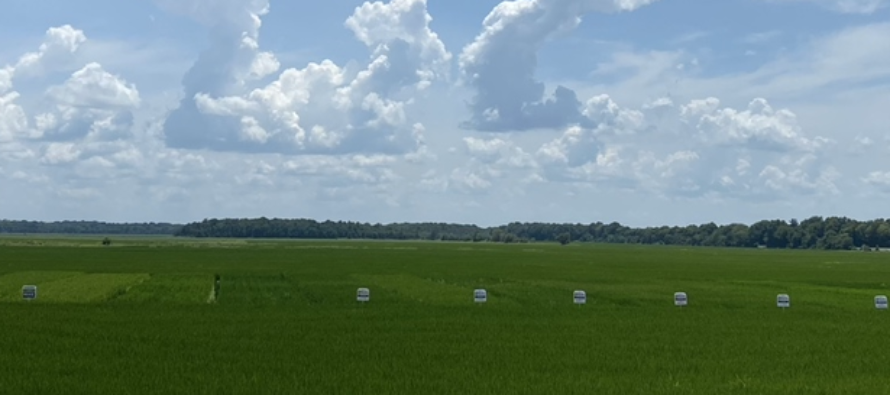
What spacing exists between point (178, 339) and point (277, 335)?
240 cm

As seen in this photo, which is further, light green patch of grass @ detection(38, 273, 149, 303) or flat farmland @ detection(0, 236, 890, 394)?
light green patch of grass @ detection(38, 273, 149, 303)

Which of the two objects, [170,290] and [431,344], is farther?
[170,290]

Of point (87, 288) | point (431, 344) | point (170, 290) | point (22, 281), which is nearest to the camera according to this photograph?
point (431, 344)

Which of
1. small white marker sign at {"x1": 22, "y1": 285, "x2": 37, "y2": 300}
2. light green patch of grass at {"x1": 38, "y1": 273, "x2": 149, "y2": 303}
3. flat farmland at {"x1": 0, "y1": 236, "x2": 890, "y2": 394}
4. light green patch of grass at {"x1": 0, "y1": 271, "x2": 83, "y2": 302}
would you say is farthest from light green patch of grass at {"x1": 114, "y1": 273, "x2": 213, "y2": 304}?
light green patch of grass at {"x1": 0, "y1": 271, "x2": 83, "y2": 302}

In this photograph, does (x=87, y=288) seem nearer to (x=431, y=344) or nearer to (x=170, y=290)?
(x=170, y=290)

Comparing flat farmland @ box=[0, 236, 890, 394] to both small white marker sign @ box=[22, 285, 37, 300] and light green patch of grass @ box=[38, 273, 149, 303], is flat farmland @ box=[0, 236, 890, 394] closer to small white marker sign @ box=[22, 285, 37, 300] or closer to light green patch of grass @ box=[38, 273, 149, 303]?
light green patch of grass @ box=[38, 273, 149, 303]

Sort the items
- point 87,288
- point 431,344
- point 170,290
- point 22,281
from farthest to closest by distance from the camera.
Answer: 1. point 22,281
2. point 87,288
3. point 170,290
4. point 431,344

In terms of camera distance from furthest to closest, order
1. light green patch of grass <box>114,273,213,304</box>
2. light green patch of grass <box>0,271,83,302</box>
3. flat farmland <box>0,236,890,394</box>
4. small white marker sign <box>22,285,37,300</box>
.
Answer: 1. light green patch of grass <box>0,271,83,302</box>
2. light green patch of grass <box>114,273,213,304</box>
3. small white marker sign <box>22,285,37,300</box>
4. flat farmland <box>0,236,890,394</box>

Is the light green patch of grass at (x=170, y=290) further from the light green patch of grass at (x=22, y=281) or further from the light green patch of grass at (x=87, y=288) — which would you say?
the light green patch of grass at (x=22, y=281)

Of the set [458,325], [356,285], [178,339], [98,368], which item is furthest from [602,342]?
[356,285]

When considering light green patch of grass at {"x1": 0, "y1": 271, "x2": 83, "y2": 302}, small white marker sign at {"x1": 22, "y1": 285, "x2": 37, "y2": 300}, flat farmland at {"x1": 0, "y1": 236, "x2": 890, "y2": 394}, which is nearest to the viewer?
flat farmland at {"x1": 0, "y1": 236, "x2": 890, "y2": 394}

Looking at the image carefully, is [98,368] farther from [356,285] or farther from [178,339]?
[356,285]

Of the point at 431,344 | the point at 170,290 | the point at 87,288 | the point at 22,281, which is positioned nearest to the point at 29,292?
the point at 170,290

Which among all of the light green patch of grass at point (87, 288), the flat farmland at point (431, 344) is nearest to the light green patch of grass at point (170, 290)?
the flat farmland at point (431, 344)
